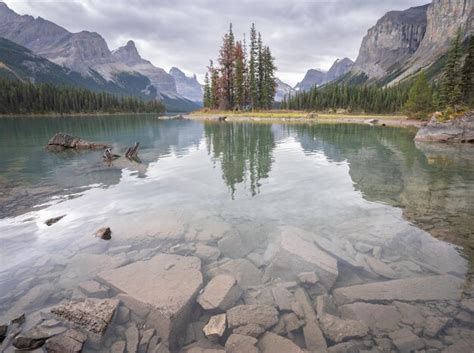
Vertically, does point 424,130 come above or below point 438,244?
above

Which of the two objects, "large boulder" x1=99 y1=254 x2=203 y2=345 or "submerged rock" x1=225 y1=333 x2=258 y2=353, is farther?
"large boulder" x1=99 y1=254 x2=203 y2=345

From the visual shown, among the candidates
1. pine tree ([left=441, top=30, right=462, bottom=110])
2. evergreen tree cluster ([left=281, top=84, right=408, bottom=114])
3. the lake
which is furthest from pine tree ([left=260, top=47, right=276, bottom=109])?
the lake

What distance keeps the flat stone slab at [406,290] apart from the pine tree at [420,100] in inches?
3024

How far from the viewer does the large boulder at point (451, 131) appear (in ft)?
105

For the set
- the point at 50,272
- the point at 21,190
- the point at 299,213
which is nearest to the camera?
the point at 50,272

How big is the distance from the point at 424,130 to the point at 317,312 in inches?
1497

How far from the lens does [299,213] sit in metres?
10.8

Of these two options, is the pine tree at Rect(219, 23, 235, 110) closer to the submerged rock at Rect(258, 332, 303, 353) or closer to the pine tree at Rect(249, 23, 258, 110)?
the pine tree at Rect(249, 23, 258, 110)

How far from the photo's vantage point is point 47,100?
134000 millimetres

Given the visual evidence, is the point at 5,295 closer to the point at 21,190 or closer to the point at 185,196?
the point at 185,196

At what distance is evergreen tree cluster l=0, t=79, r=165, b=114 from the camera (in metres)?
124

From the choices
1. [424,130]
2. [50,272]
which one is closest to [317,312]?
[50,272]

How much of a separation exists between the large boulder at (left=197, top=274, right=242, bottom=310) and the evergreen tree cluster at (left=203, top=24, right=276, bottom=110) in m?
87.9

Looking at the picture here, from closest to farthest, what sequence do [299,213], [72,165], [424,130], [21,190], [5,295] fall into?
[5,295] < [299,213] < [21,190] < [72,165] < [424,130]
